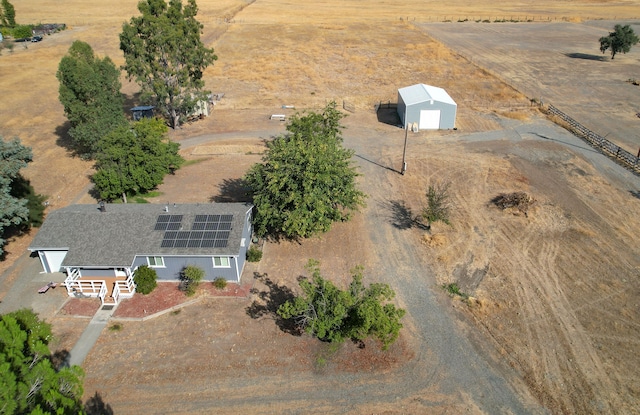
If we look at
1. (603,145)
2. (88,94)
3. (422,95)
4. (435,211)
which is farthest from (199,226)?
(603,145)

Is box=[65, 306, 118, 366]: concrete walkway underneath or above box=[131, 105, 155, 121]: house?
underneath

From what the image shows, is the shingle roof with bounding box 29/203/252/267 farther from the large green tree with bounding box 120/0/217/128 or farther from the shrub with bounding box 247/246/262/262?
the large green tree with bounding box 120/0/217/128

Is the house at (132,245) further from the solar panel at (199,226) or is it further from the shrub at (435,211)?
the shrub at (435,211)

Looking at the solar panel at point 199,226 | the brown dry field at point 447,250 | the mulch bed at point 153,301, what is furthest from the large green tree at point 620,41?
the solar panel at point 199,226

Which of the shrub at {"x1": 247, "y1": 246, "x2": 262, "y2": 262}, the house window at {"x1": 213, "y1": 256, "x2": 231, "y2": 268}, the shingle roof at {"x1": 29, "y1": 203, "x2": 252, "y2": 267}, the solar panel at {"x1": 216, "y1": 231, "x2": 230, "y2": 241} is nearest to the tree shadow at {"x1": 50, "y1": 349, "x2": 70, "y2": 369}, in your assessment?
the shingle roof at {"x1": 29, "y1": 203, "x2": 252, "y2": 267}

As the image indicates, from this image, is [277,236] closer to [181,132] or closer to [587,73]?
[181,132]
